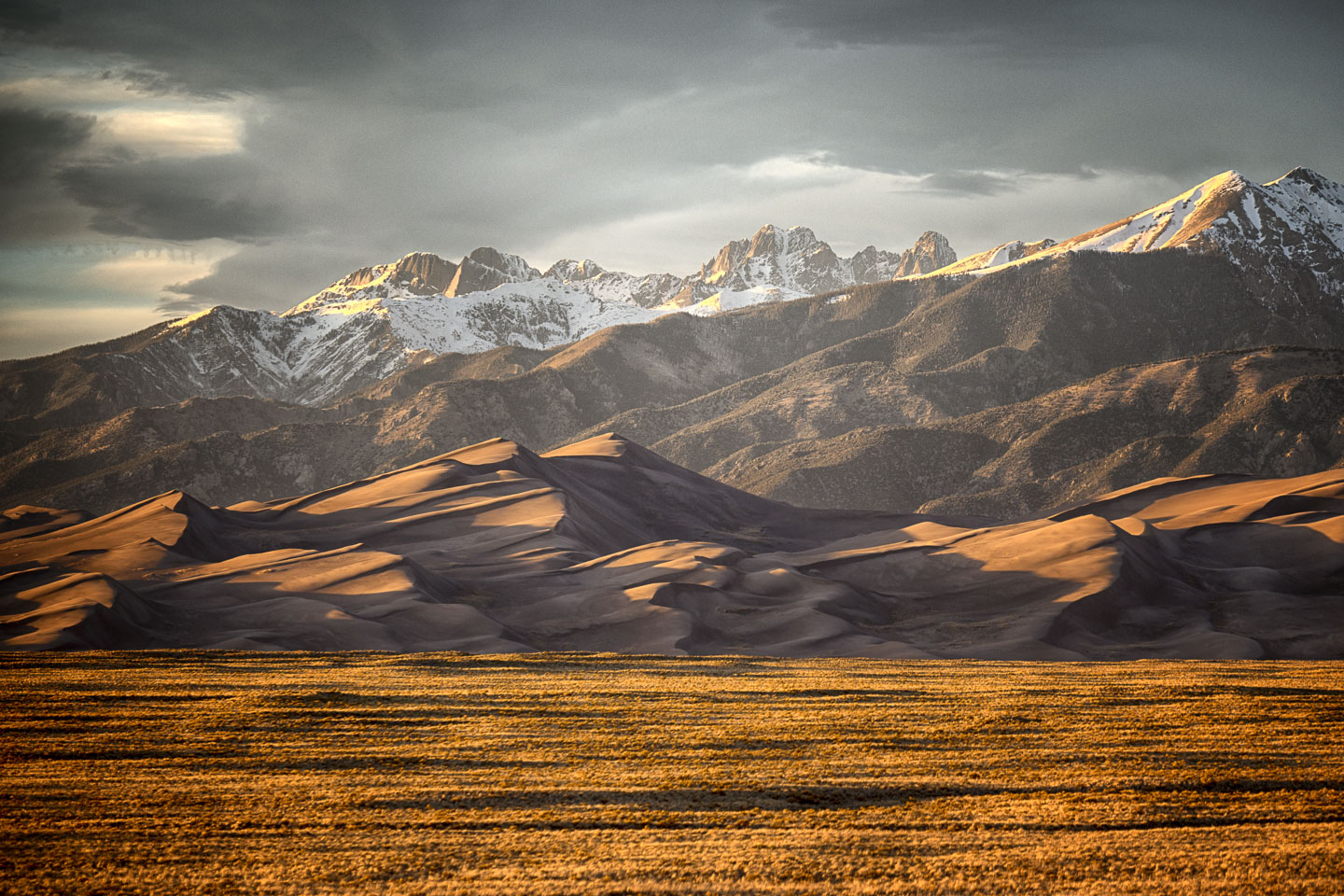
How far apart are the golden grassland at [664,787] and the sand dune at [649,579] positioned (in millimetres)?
24926

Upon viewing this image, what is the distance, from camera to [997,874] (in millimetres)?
18828

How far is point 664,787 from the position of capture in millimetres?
25547

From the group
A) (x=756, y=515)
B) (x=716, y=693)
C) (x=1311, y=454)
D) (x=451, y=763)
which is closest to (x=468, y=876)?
(x=451, y=763)

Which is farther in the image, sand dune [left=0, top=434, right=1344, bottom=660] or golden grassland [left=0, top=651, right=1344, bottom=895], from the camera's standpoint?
sand dune [left=0, top=434, right=1344, bottom=660]

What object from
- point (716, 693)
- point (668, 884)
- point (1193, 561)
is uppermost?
point (668, 884)

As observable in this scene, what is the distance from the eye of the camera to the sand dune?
222 feet

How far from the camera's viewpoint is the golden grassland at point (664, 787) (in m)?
19.1

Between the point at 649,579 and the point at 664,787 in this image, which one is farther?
the point at 649,579

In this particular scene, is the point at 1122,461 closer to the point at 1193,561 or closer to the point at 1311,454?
the point at 1311,454

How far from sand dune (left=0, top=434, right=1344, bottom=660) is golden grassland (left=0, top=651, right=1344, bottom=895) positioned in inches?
981

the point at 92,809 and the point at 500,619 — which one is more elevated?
the point at 92,809

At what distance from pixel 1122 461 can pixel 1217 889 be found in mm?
164599

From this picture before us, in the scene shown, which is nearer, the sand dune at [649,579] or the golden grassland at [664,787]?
the golden grassland at [664,787]

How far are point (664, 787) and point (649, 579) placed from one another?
5557 cm
